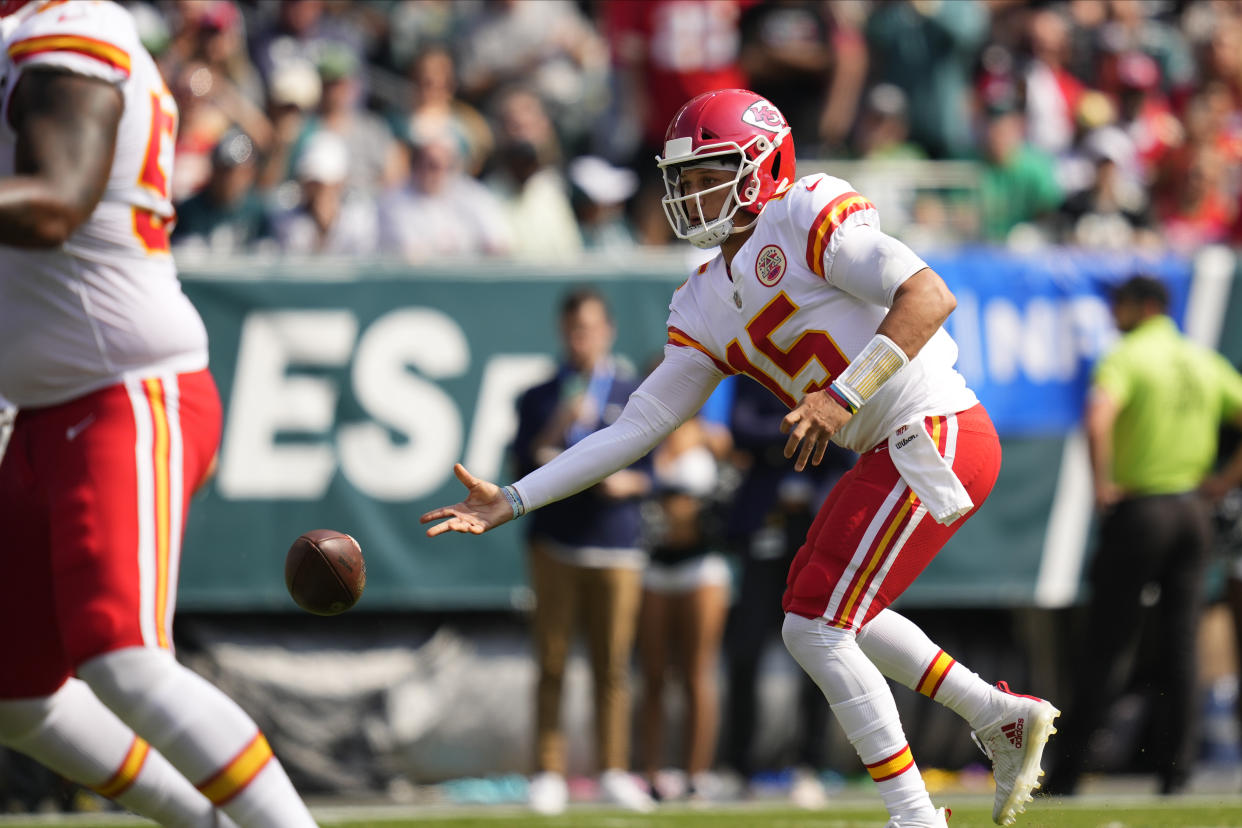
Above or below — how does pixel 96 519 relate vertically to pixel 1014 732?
above

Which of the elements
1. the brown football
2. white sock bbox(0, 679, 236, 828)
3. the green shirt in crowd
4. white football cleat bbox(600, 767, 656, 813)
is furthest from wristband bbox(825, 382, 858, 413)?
the green shirt in crowd

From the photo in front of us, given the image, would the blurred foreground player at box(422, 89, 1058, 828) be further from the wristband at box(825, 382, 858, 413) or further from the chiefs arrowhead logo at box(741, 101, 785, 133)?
the wristband at box(825, 382, 858, 413)

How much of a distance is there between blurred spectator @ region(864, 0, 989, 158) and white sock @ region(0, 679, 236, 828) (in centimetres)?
856

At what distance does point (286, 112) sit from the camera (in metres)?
10.2

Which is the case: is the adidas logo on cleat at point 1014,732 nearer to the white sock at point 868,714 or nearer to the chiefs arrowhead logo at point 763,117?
the white sock at point 868,714

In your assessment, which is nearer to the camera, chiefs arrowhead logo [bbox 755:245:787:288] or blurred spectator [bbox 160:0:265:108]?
chiefs arrowhead logo [bbox 755:245:787:288]

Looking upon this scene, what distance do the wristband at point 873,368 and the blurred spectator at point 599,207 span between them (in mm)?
5811

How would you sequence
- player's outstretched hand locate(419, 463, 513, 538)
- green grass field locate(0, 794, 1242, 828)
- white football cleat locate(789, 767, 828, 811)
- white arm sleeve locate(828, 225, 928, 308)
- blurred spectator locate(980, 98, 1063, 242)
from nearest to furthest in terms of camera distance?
white arm sleeve locate(828, 225, 928, 308) < player's outstretched hand locate(419, 463, 513, 538) < green grass field locate(0, 794, 1242, 828) < white football cleat locate(789, 767, 828, 811) < blurred spectator locate(980, 98, 1063, 242)

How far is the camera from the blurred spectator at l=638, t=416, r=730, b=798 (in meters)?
8.29

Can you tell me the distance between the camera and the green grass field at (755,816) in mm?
6660

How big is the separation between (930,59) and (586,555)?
5504 millimetres

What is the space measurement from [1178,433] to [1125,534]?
1.89 feet

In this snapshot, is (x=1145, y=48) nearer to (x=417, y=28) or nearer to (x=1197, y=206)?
(x=1197, y=206)

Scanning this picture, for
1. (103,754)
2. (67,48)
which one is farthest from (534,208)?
(67,48)
